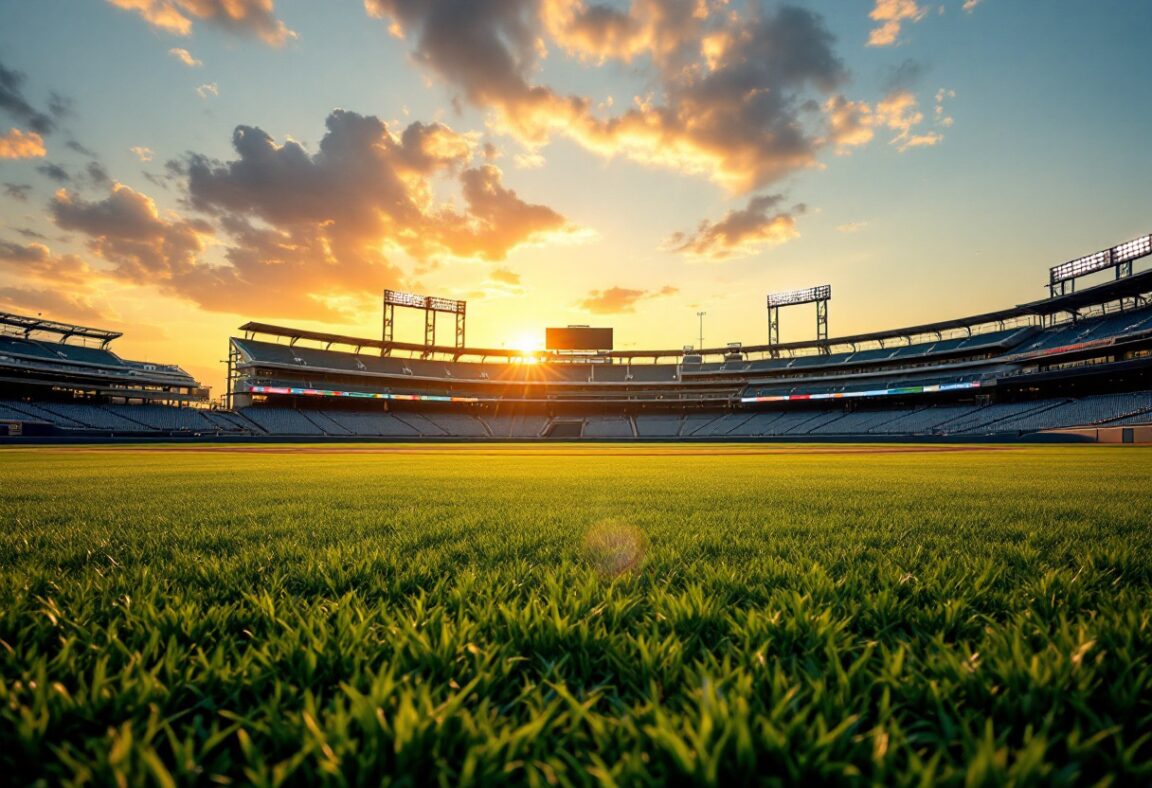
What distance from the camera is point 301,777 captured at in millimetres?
1014

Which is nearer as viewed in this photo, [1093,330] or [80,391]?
[1093,330]

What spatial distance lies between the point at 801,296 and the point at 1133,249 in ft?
97.1

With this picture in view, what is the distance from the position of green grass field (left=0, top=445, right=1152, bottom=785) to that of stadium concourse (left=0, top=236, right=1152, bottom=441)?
4187 centimetres

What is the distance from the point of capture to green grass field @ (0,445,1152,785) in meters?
1.02

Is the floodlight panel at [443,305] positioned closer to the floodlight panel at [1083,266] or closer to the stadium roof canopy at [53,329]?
the stadium roof canopy at [53,329]

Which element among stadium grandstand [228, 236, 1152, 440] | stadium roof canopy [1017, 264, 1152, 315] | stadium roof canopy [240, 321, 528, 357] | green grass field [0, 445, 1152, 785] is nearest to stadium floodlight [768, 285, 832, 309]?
stadium grandstand [228, 236, 1152, 440]

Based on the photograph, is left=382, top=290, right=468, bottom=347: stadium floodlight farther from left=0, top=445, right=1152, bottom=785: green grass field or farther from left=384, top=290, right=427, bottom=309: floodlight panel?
left=0, top=445, right=1152, bottom=785: green grass field

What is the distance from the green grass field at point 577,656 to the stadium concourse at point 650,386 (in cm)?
4187

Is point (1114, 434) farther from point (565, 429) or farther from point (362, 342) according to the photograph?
point (362, 342)

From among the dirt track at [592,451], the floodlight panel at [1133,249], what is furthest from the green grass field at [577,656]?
the floodlight panel at [1133,249]

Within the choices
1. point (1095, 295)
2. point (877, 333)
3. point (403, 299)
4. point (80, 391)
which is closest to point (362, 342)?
point (403, 299)

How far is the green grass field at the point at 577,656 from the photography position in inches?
40.0

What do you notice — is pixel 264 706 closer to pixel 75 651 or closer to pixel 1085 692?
pixel 75 651

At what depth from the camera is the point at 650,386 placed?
231ft
